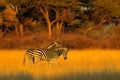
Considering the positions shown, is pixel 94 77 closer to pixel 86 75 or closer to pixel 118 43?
pixel 86 75

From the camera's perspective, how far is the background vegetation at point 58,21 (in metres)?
31.2

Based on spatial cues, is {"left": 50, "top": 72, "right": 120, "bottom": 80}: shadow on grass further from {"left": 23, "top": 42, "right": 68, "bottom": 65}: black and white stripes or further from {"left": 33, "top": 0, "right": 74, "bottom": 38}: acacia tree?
{"left": 33, "top": 0, "right": 74, "bottom": 38}: acacia tree

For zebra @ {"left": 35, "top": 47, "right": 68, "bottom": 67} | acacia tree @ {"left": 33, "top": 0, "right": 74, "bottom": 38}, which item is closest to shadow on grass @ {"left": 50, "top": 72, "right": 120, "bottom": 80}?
zebra @ {"left": 35, "top": 47, "right": 68, "bottom": 67}

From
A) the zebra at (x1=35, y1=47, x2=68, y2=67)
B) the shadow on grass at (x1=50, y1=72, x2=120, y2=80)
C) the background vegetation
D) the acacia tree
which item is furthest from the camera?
the acacia tree

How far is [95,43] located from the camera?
3094 centimetres

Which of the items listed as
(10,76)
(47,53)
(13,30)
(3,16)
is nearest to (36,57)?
(47,53)

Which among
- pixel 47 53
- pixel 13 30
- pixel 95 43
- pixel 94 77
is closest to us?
pixel 94 77

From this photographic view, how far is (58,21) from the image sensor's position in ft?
117

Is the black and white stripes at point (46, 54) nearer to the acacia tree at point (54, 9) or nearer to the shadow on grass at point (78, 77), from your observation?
the shadow on grass at point (78, 77)

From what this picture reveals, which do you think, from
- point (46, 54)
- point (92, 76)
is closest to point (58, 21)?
point (46, 54)

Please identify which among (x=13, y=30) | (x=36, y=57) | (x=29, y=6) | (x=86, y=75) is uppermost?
(x=86, y=75)

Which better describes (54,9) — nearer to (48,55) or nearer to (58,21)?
(58,21)

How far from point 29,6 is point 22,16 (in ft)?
6.11

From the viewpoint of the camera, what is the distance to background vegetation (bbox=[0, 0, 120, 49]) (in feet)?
102
